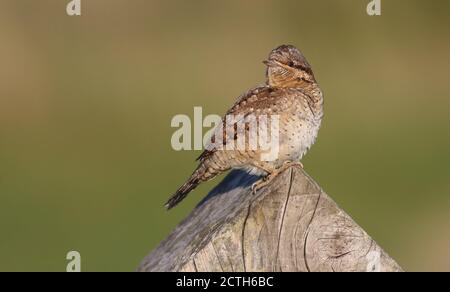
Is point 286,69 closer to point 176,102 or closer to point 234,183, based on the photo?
point 234,183

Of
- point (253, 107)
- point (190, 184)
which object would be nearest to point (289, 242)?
point (253, 107)

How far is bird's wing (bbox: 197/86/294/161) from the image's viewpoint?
627 cm

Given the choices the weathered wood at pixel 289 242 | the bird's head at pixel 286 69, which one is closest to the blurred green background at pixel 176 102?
the bird's head at pixel 286 69

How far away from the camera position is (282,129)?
242 inches

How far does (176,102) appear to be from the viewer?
15.4 meters

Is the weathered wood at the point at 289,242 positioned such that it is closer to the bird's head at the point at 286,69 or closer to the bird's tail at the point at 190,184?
the bird's tail at the point at 190,184

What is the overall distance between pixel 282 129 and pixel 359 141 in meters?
9.01

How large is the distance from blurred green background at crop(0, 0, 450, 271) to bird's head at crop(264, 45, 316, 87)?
5451mm

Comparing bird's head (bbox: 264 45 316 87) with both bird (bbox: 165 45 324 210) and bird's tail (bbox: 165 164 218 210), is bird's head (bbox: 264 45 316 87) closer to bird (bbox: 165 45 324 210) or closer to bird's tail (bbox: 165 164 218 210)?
bird (bbox: 165 45 324 210)

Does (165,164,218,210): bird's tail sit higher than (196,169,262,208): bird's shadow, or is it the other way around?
(196,169,262,208): bird's shadow

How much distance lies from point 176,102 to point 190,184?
896cm

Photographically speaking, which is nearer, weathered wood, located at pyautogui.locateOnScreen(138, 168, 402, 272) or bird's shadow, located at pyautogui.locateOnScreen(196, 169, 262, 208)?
weathered wood, located at pyautogui.locateOnScreen(138, 168, 402, 272)

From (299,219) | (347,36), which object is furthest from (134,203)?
(299,219)

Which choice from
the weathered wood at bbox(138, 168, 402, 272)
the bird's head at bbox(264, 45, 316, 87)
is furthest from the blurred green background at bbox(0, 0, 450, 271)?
the weathered wood at bbox(138, 168, 402, 272)
